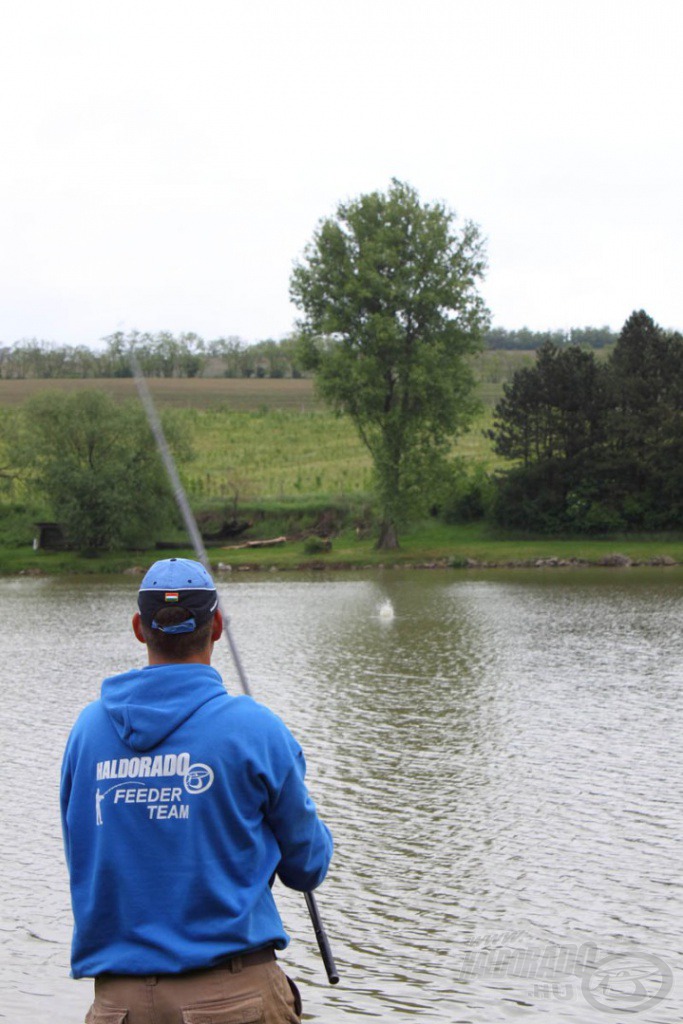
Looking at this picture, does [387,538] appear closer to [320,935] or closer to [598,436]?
[598,436]

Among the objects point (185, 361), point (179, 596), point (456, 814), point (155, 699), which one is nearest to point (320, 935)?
point (155, 699)

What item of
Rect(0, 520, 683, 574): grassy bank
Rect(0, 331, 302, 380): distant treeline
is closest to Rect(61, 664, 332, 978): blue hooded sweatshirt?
Rect(0, 520, 683, 574): grassy bank

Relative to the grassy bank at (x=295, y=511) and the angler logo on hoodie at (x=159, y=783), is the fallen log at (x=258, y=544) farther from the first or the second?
the angler logo on hoodie at (x=159, y=783)

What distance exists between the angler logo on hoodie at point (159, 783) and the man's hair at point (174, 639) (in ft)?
1.18

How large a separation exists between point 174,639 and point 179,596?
0.15 meters

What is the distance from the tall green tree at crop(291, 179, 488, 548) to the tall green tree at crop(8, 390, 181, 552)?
10023 millimetres

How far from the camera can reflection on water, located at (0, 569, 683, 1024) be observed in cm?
879

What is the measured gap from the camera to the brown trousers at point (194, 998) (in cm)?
370

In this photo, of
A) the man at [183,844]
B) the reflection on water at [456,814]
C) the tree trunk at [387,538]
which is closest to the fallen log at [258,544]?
the tree trunk at [387,538]

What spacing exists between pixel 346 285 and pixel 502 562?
14.7m

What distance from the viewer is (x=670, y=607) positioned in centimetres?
3525

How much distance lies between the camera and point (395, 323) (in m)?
58.4

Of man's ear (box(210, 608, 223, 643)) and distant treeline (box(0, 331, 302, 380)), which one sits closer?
man's ear (box(210, 608, 223, 643))

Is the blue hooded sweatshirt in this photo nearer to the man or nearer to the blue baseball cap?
the man
